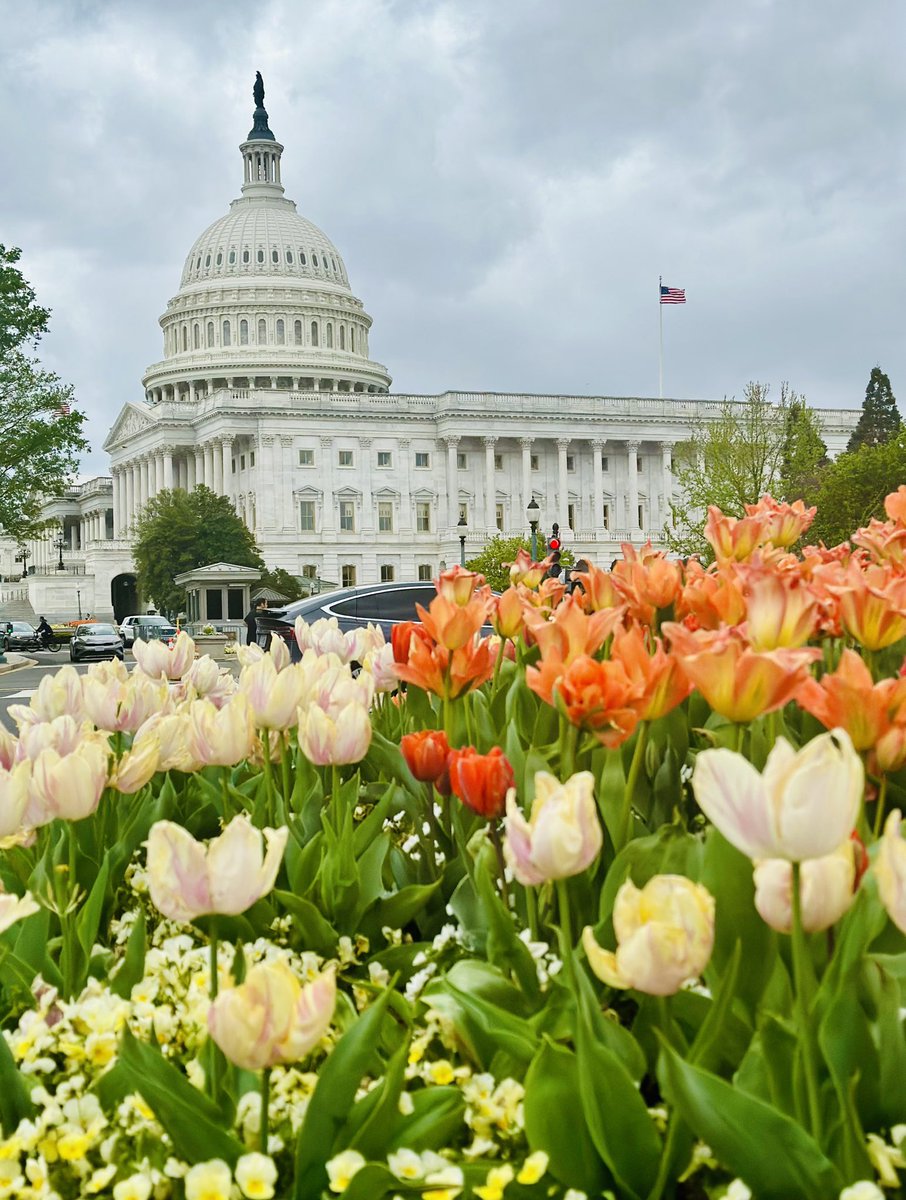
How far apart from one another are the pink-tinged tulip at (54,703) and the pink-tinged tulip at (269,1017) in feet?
7.35

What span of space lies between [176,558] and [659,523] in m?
37.3

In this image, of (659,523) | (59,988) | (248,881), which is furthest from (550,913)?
(659,523)

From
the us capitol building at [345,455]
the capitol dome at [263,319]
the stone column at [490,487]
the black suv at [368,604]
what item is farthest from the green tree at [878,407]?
the black suv at [368,604]

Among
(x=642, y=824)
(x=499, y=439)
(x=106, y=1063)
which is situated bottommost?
(x=106, y=1063)

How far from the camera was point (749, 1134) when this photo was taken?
182cm

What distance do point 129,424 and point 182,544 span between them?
36.2m

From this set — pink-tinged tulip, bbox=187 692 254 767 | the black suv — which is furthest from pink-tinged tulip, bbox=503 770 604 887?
the black suv

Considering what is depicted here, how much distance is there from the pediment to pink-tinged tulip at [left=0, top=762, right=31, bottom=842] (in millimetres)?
104557

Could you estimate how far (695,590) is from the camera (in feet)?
12.0

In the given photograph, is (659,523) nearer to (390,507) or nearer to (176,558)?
(390,507)

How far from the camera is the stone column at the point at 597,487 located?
99.6m

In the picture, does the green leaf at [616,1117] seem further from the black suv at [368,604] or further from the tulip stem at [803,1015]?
the black suv at [368,604]

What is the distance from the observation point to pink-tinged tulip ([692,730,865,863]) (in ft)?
5.71

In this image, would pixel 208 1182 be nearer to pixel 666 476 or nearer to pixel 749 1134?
pixel 749 1134
